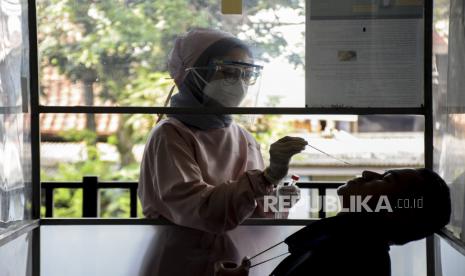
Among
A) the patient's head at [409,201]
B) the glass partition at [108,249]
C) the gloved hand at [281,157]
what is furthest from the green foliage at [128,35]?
the patient's head at [409,201]

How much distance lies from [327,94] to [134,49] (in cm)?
73

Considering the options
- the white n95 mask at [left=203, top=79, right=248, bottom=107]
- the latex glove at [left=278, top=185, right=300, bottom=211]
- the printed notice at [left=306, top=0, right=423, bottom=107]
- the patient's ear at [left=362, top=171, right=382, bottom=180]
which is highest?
the printed notice at [left=306, top=0, right=423, bottom=107]

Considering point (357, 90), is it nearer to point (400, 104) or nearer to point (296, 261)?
point (400, 104)

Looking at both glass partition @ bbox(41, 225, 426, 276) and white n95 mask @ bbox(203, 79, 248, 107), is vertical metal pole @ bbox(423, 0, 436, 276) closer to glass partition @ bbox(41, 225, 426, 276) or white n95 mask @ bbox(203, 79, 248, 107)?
glass partition @ bbox(41, 225, 426, 276)

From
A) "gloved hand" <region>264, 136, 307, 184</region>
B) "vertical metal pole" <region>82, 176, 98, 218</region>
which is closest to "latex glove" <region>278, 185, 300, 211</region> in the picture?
"gloved hand" <region>264, 136, 307, 184</region>

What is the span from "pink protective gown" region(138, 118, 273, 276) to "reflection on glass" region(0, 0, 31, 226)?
1.42 feet

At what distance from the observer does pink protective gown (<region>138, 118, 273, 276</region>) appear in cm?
193

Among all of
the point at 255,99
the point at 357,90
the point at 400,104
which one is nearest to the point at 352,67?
the point at 357,90

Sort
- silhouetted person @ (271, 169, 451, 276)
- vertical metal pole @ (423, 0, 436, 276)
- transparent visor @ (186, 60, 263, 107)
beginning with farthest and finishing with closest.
→ vertical metal pole @ (423, 0, 436, 276), transparent visor @ (186, 60, 263, 107), silhouetted person @ (271, 169, 451, 276)

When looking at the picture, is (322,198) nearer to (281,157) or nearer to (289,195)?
(289,195)

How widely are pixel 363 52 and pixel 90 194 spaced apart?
1.25 meters

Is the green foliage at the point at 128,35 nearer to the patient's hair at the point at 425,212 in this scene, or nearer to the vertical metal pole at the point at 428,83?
the vertical metal pole at the point at 428,83

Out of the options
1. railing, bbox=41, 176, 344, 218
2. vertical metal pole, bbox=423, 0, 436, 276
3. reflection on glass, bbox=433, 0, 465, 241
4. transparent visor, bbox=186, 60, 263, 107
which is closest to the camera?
reflection on glass, bbox=433, 0, 465, 241

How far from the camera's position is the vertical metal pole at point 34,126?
220 cm
